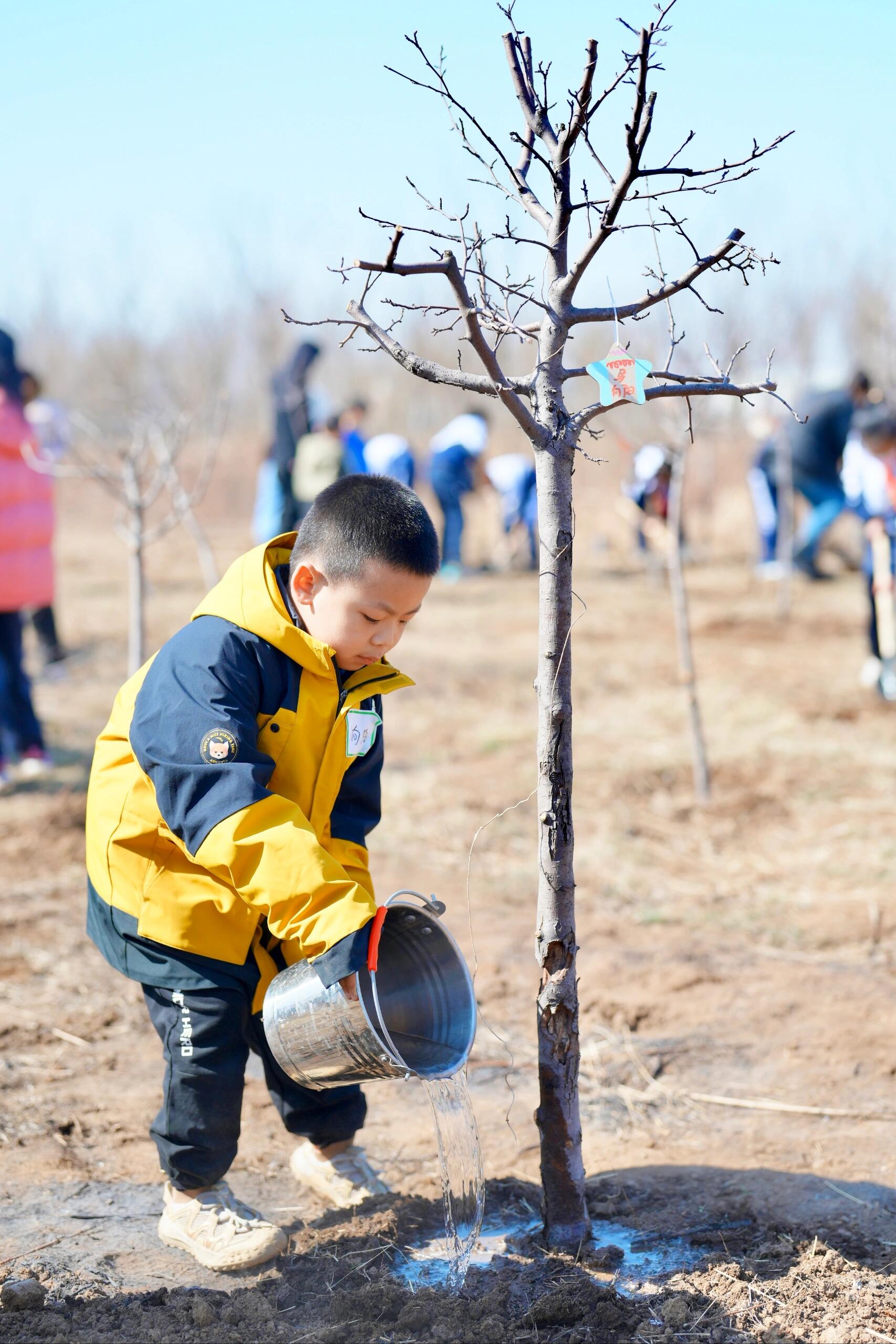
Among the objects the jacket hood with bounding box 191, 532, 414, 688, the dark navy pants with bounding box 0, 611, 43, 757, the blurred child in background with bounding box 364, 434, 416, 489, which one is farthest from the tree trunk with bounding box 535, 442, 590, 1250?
the blurred child in background with bounding box 364, 434, 416, 489

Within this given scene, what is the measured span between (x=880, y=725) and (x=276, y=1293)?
547cm

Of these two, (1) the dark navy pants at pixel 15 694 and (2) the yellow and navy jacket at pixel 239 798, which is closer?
(2) the yellow and navy jacket at pixel 239 798

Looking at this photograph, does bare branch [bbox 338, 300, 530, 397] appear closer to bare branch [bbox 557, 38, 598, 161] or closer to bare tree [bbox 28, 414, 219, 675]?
bare branch [bbox 557, 38, 598, 161]

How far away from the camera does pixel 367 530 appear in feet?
7.03

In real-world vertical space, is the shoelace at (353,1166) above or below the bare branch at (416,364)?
below

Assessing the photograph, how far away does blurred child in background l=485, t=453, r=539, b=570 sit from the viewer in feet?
44.4

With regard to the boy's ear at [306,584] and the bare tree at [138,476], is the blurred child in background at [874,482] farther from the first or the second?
the boy's ear at [306,584]

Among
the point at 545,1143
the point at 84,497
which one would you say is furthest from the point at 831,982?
the point at 84,497

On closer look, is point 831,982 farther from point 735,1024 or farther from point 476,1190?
point 476,1190

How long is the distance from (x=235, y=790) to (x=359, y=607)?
406 mm

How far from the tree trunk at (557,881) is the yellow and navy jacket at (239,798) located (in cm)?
33

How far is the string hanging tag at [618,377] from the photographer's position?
6.68ft

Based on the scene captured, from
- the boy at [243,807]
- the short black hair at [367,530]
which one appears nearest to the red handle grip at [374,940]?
the boy at [243,807]

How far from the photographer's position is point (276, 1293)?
226 centimetres
